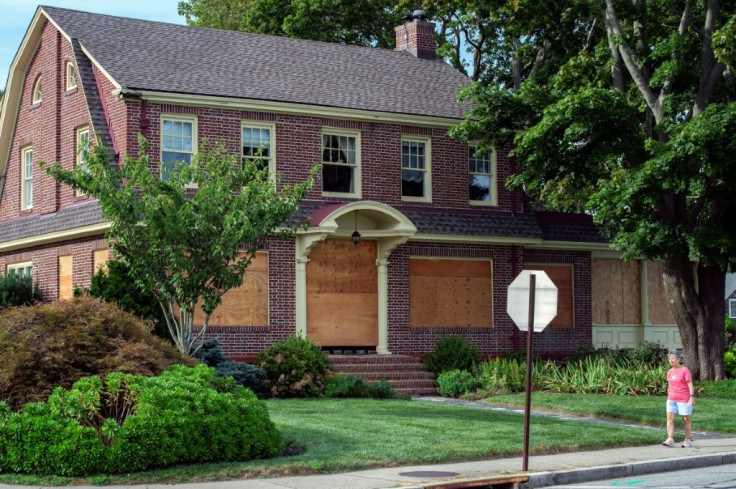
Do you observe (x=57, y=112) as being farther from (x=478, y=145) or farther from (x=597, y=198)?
(x=597, y=198)

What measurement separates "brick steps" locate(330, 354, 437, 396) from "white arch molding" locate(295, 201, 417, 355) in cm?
62

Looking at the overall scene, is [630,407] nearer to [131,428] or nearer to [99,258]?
[131,428]

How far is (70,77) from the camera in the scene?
89.9 feet

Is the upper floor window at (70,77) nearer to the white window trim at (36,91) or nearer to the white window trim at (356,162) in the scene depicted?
the white window trim at (36,91)

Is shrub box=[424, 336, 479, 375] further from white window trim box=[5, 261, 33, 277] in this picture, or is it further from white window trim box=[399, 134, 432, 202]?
white window trim box=[5, 261, 33, 277]

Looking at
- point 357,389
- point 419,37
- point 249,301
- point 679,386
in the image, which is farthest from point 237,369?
point 419,37

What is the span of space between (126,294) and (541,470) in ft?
35.9

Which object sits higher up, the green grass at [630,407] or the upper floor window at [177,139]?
the upper floor window at [177,139]

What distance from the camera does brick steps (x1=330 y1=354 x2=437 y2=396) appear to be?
25.1m

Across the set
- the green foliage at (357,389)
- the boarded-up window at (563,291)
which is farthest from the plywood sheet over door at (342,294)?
the boarded-up window at (563,291)

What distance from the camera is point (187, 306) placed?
19188 mm

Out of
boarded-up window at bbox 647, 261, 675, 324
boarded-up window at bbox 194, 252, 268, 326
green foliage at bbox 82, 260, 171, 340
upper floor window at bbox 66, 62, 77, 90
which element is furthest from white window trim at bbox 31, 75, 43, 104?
boarded-up window at bbox 647, 261, 675, 324

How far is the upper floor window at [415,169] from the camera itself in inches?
1090

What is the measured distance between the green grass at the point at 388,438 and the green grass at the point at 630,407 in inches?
67.6
